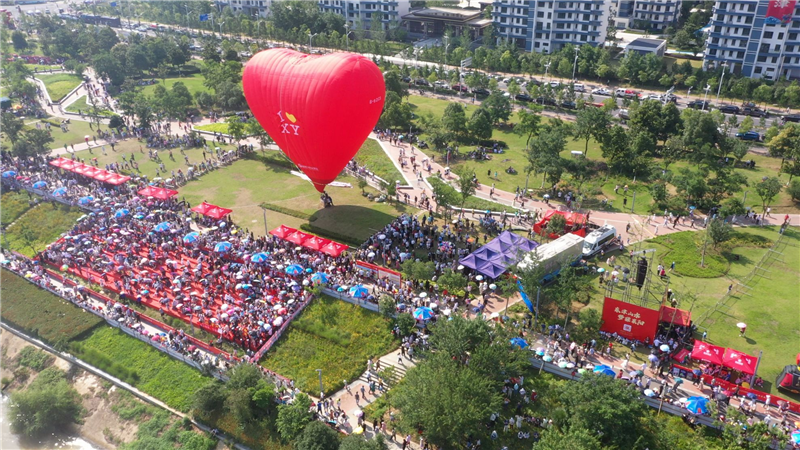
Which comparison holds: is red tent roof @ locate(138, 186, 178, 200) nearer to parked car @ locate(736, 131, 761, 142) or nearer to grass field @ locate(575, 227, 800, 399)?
grass field @ locate(575, 227, 800, 399)

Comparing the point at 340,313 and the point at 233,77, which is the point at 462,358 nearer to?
the point at 340,313

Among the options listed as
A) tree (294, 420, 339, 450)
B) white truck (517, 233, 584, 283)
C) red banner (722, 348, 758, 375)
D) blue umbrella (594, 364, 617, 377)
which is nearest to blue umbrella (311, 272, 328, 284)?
tree (294, 420, 339, 450)

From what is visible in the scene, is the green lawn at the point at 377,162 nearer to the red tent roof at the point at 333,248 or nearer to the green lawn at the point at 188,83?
the red tent roof at the point at 333,248

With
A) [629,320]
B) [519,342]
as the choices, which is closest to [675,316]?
[629,320]

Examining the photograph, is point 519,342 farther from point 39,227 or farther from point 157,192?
point 39,227

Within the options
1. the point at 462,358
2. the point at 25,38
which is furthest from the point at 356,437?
the point at 25,38
